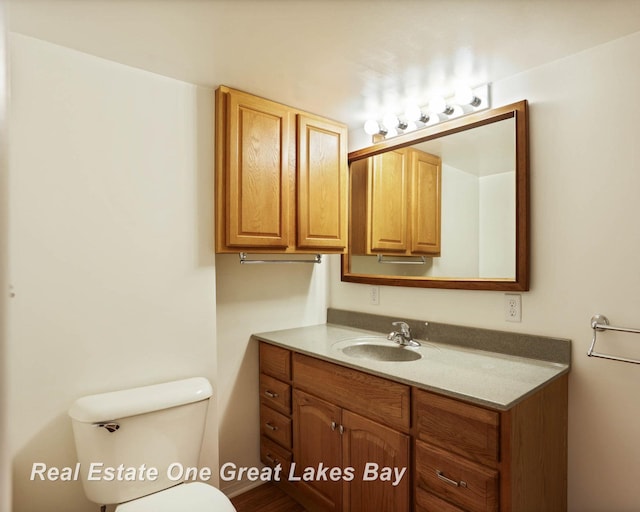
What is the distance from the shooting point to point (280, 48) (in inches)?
58.4

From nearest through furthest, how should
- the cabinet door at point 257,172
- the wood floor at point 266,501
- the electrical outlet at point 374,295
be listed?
the cabinet door at point 257,172 < the wood floor at point 266,501 < the electrical outlet at point 374,295

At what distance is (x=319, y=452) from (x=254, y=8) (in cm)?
184

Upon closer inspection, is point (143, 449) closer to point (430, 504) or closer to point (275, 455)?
point (275, 455)

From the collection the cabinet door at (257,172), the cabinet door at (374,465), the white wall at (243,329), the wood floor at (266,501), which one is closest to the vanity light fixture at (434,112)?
the cabinet door at (257,172)

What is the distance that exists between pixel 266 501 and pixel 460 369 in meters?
1.31

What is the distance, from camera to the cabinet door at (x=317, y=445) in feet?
5.65

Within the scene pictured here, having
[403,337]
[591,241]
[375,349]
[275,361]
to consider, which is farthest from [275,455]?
[591,241]

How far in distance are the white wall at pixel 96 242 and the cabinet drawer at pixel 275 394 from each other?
0.35 meters

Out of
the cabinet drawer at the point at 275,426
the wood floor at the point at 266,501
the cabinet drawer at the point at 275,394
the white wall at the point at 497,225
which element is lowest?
the wood floor at the point at 266,501

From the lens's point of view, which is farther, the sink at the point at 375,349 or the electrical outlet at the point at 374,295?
the electrical outlet at the point at 374,295

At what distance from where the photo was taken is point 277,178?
1.95m

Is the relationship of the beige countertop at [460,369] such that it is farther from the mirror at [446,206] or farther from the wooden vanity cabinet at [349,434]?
the mirror at [446,206]

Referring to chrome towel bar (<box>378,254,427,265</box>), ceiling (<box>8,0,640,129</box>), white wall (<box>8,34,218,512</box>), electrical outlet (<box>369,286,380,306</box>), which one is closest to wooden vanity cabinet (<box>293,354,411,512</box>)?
white wall (<box>8,34,218,512</box>)

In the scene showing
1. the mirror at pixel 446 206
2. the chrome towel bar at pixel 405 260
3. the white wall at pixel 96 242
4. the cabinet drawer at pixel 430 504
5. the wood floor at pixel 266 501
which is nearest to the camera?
the cabinet drawer at pixel 430 504
